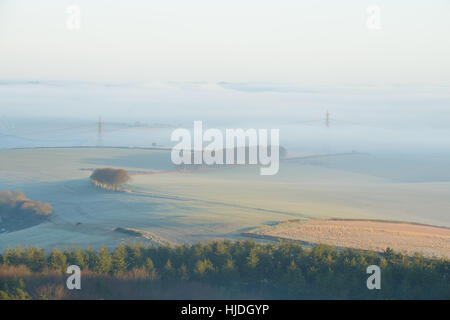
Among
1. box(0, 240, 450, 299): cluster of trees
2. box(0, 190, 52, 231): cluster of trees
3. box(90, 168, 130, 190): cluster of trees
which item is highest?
box(90, 168, 130, 190): cluster of trees

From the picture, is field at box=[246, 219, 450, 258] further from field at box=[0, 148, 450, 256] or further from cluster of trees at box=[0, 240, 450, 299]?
cluster of trees at box=[0, 240, 450, 299]

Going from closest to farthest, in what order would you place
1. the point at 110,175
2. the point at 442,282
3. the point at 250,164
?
the point at 442,282
the point at 110,175
the point at 250,164

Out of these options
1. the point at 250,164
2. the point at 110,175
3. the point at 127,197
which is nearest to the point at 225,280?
the point at 127,197

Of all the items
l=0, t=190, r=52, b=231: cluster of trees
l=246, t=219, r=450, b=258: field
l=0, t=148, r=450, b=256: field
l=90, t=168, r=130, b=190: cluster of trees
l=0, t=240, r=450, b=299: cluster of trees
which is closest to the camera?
l=0, t=240, r=450, b=299: cluster of trees

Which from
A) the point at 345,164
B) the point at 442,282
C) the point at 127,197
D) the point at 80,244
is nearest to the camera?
the point at 442,282

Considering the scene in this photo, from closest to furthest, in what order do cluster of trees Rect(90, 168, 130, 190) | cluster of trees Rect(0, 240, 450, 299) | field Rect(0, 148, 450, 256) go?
1. cluster of trees Rect(0, 240, 450, 299)
2. field Rect(0, 148, 450, 256)
3. cluster of trees Rect(90, 168, 130, 190)

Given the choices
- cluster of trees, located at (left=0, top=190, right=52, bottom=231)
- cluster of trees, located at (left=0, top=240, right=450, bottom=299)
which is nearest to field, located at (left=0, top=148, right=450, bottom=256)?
cluster of trees, located at (left=0, top=190, right=52, bottom=231)
